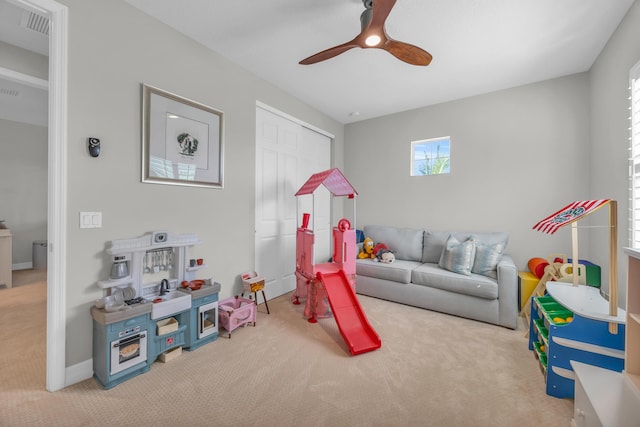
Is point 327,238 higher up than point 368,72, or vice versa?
point 368,72

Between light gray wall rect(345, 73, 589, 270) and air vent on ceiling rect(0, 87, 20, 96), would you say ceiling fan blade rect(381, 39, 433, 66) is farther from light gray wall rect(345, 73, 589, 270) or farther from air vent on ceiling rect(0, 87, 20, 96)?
air vent on ceiling rect(0, 87, 20, 96)

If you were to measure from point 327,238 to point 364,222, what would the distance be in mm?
699

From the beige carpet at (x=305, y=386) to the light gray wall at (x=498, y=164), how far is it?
153cm

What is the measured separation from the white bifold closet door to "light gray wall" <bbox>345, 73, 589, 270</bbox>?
1280mm

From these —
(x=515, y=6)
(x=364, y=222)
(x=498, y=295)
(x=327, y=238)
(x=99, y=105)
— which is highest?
(x=515, y=6)

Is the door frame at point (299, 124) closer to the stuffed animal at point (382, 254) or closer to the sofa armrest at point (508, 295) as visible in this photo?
the stuffed animal at point (382, 254)

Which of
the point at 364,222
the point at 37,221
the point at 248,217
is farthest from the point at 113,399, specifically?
the point at 37,221

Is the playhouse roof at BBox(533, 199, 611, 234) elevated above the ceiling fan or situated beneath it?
situated beneath

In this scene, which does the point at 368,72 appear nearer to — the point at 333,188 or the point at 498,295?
the point at 333,188

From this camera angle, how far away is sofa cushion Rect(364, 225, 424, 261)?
12.1ft

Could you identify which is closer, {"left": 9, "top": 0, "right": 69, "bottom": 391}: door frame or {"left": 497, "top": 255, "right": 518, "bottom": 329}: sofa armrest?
{"left": 9, "top": 0, "right": 69, "bottom": 391}: door frame

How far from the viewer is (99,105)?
1873 mm

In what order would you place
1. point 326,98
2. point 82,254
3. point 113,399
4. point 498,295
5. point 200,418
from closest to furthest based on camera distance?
point 200,418 → point 113,399 → point 82,254 → point 498,295 → point 326,98

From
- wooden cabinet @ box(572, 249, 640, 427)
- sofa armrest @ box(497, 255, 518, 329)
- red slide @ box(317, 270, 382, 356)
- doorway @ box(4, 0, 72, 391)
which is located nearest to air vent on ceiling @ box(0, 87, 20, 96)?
doorway @ box(4, 0, 72, 391)
